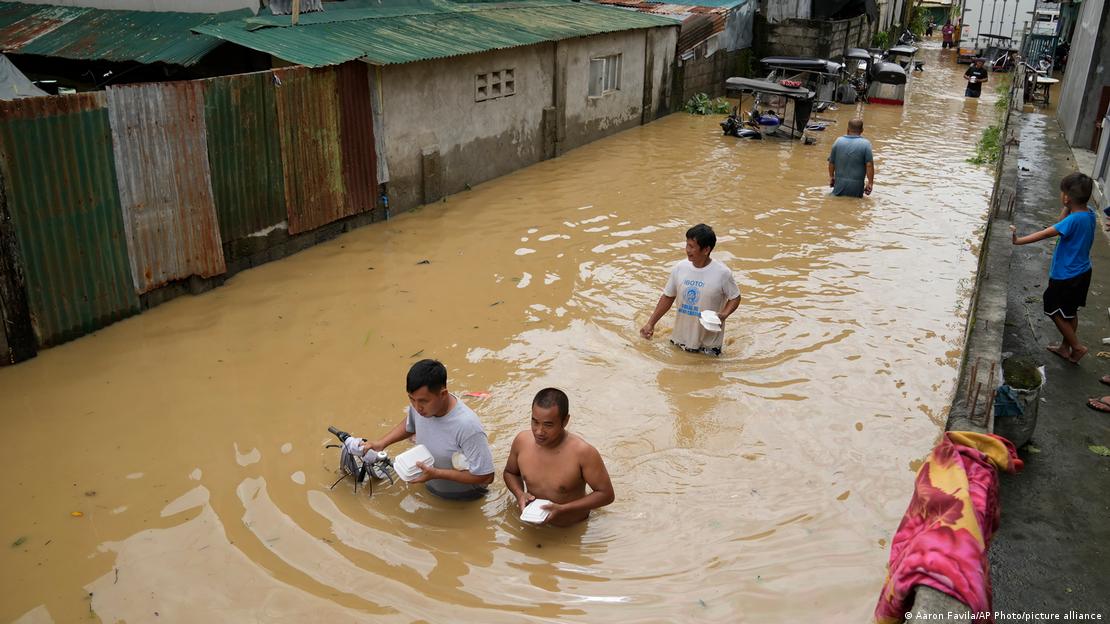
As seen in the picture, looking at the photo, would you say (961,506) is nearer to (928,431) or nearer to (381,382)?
(928,431)

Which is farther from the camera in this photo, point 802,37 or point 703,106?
point 802,37

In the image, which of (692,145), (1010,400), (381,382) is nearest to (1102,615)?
(1010,400)

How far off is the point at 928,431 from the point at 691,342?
221cm

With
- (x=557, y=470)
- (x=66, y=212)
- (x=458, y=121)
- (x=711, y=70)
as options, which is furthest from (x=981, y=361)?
(x=711, y=70)

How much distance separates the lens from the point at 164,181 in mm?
8656

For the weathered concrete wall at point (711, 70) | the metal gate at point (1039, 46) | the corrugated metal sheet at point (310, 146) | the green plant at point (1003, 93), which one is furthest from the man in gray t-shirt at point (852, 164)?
the metal gate at point (1039, 46)

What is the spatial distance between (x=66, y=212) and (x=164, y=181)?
1.17 m

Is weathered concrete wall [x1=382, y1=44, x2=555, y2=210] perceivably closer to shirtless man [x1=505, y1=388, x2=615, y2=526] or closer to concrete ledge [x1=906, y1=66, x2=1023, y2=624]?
shirtless man [x1=505, y1=388, x2=615, y2=526]

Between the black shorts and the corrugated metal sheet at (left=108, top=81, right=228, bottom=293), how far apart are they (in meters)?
8.67

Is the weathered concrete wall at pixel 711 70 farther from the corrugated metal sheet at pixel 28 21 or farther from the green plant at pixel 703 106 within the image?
the corrugated metal sheet at pixel 28 21

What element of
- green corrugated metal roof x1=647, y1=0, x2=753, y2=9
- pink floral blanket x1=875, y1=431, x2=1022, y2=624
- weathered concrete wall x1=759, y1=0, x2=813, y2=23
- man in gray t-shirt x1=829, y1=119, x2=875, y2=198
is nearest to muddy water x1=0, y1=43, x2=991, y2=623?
→ pink floral blanket x1=875, y1=431, x2=1022, y2=624

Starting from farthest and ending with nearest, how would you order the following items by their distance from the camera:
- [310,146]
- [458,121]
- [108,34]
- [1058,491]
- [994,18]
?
[994,18] → [458,121] → [108,34] → [310,146] → [1058,491]

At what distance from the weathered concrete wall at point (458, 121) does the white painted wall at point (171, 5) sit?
2559 millimetres

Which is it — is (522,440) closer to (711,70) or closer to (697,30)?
(697,30)
